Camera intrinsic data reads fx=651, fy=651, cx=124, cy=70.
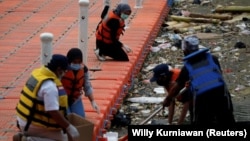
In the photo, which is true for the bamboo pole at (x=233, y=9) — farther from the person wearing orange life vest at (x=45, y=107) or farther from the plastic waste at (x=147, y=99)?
the person wearing orange life vest at (x=45, y=107)

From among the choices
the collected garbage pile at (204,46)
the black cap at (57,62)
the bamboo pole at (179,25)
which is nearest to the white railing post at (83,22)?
the collected garbage pile at (204,46)

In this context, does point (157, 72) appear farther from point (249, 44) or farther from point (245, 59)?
point (249, 44)

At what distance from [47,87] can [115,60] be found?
4.98 meters

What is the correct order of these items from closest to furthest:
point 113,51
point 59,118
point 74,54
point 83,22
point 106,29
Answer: point 59,118 < point 74,54 < point 83,22 < point 106,29 < point 113,51

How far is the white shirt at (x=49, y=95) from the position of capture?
6344 millimetres

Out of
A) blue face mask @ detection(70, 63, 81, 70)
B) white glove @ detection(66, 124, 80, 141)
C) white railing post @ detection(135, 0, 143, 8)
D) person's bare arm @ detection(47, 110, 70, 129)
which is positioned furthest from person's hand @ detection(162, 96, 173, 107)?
white railing post @ detection(135, 0, 143, 8)

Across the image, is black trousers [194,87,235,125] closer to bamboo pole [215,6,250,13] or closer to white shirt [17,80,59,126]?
white shirt [17,80,59,126]

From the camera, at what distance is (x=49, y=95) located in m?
6.34

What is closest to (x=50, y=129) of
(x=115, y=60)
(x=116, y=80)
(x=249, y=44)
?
(x=116, y=80)

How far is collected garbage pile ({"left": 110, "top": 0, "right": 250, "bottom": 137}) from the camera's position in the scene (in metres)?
10.3

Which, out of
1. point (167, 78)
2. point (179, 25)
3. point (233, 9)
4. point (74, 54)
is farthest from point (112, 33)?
point (233, 9)

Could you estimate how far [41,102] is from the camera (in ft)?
21.2

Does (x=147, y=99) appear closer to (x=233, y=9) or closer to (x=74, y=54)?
(x=74, y=54)

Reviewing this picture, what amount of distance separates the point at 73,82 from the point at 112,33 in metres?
3.32
